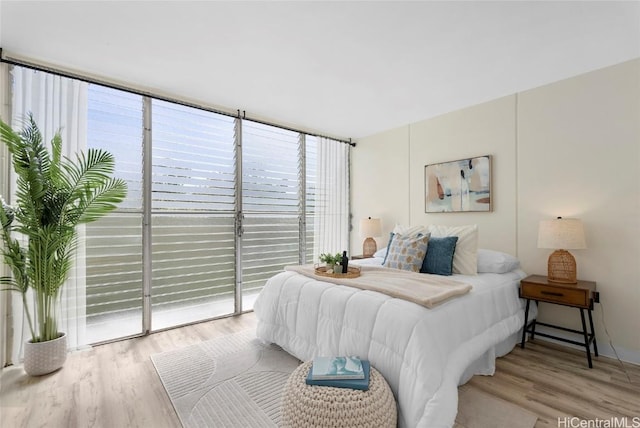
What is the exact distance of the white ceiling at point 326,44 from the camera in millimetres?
1946

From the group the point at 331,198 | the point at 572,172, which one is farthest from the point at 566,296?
the point at 331,198

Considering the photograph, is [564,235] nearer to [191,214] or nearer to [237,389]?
[237,389]

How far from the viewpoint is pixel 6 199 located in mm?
2402

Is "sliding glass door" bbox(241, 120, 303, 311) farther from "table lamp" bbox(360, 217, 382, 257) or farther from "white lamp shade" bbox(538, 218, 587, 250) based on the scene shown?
"white lamp shade" bbox(538, 218, 587, 250)

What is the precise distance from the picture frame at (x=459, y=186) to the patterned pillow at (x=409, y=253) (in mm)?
912

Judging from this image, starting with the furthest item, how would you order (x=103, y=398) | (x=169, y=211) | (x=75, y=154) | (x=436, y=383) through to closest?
(x=169, y=211)
(x=75, y=154)
(x=103, y=398)
(x=436, y=383)

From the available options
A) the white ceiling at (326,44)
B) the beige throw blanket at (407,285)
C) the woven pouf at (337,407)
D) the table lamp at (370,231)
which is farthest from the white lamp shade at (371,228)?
the woven pouf at (337,407)

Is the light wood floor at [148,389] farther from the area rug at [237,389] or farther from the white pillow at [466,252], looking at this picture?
the white pillow at [466,252]

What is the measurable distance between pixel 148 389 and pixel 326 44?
9.39 ft

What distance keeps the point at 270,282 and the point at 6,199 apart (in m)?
2.26

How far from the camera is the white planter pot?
2232 millimetres

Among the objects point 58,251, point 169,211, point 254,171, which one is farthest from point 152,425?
point 254,171

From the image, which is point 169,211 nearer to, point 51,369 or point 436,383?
point 51,369

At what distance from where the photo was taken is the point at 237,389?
2080 millimetres
